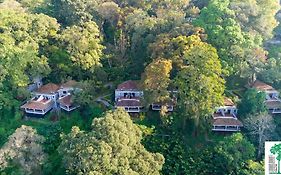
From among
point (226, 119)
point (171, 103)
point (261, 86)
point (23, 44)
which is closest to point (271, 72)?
point (261, 86)

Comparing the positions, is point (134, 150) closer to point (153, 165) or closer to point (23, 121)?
point (153, 165)

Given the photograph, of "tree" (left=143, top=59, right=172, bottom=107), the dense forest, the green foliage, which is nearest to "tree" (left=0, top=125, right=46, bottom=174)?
the dense forest

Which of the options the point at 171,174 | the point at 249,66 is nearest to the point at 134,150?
the point at 171,174

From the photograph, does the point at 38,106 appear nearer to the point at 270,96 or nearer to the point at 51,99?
the point at 51,99

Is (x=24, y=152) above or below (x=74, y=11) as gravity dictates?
below

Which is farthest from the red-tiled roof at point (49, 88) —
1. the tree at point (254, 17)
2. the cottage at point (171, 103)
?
the tree at point (254, 17)
